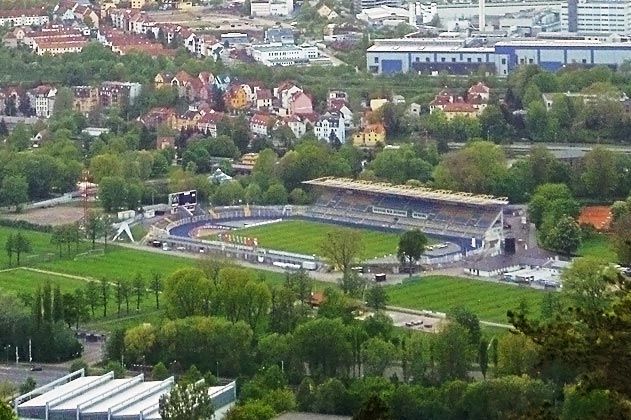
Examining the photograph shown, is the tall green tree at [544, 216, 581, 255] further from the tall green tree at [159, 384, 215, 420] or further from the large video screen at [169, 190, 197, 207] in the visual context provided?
the tall green tree at [159, 384, 215, 420]

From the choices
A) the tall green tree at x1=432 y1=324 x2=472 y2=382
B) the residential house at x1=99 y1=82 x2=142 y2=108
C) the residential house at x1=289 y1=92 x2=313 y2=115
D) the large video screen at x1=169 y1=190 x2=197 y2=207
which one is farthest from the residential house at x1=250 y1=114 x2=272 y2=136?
the tall green tree at x1=432 y1=324 x2=472 y2=382

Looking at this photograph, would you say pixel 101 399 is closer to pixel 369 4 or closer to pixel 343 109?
pixel 343 109

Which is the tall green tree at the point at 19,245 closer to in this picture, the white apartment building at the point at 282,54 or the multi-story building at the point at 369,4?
the white apartment building at the point at 282,54

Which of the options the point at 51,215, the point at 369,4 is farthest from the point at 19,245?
the point at 369,4

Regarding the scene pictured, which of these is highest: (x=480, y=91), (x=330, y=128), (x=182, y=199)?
(x=480, y=91)

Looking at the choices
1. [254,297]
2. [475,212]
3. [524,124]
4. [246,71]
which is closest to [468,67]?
[246,71]

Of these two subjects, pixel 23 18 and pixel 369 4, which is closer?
pixel 23 18
